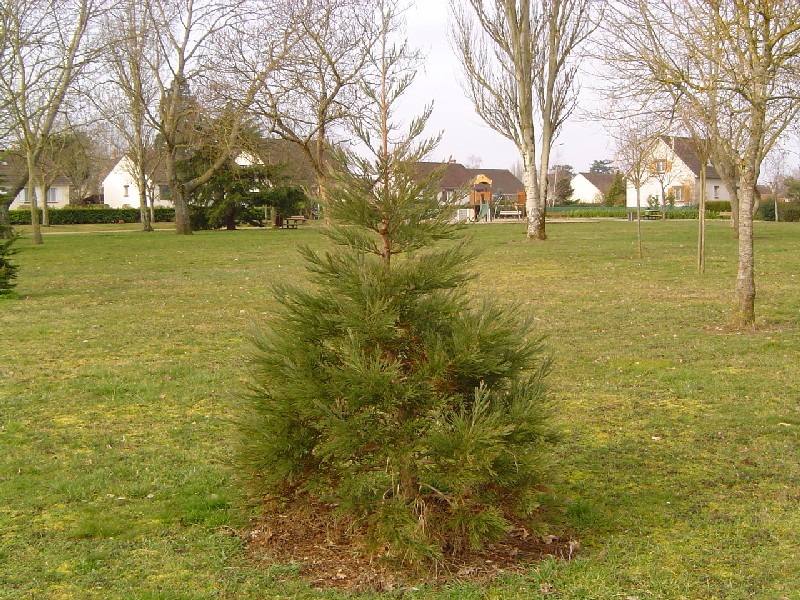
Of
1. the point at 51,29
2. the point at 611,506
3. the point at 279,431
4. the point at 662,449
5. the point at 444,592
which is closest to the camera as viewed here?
the point at 444,592

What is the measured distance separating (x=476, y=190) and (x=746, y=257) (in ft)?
200

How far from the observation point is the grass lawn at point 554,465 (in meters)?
4.32

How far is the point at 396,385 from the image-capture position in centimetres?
430

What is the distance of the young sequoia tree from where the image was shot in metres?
4.28

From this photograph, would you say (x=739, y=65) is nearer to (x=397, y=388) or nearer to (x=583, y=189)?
(x=397, y=388)

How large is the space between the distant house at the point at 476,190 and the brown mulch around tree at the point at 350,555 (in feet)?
5.93

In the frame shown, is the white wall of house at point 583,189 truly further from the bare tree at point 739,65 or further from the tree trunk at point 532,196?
the bare tree at point 739,65

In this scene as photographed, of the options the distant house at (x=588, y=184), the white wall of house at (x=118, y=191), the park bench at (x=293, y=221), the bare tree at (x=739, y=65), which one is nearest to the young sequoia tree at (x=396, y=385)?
the bare tree at (x=739, y=65)

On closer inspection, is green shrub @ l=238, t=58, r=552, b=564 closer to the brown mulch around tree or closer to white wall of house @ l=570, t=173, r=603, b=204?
the brown mulch around tree

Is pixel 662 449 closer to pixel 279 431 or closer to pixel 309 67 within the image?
pixel 279 431

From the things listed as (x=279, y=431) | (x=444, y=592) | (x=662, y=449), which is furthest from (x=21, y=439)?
(x=662, y=449)

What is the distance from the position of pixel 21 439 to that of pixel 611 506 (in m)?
4.62

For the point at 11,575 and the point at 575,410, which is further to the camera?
the point at 575,410

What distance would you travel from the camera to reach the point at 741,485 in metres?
5.64
